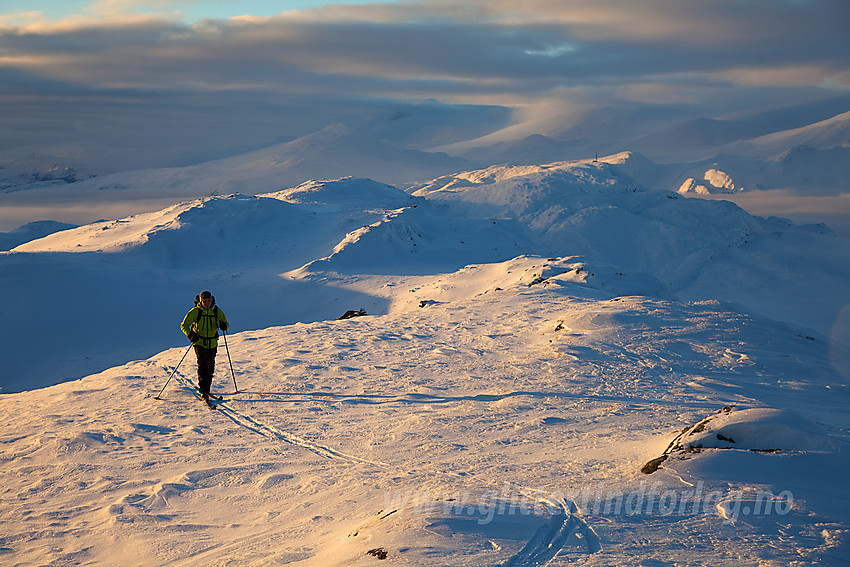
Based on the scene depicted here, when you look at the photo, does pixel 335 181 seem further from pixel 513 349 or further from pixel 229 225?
pixel 513 349

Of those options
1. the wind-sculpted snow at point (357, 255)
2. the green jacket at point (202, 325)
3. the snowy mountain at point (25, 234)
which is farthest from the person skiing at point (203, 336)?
the snowy mountain at point (25, 234)

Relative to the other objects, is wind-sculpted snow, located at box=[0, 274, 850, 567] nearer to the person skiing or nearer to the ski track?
the ski track

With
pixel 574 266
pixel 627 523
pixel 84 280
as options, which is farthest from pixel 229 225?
pixel 627 523

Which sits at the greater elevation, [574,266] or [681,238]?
[574,266]

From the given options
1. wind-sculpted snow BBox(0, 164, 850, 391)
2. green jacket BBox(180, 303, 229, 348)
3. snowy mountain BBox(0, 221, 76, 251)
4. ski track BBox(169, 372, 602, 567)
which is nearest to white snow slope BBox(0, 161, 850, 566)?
ski track BBox(169, 372, 602, 567)

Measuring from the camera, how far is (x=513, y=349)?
12.7m

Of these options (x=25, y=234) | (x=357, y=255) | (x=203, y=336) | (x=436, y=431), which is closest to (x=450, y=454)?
(x=436, y=431)

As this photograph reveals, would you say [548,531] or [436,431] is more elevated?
[548,531]

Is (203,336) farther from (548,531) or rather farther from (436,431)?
(548,531)

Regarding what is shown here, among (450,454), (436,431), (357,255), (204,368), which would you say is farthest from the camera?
(357,255)

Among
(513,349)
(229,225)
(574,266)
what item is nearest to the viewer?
(513,349)

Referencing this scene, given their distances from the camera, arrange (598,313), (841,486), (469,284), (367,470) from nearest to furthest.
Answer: (841,486), (367,470), (598,313), (469,284)

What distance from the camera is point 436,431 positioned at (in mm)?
8328

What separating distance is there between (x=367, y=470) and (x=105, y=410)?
5107 mm
